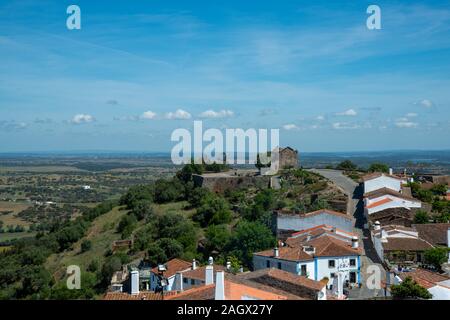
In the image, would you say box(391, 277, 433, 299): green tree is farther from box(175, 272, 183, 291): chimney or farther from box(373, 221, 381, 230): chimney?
box(373, 221, 381, 230): chimney

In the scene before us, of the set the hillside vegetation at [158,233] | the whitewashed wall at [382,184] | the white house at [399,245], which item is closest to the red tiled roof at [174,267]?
the hillside vegetation at [158,233]

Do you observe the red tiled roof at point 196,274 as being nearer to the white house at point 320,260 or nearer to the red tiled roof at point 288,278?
the red tiled roof at point 288,278

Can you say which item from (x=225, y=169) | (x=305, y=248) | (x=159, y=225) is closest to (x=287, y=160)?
(x=225, y=169)

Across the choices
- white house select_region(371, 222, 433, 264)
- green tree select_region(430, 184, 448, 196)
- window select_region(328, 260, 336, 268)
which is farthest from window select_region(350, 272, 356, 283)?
green tree select_region(430, 184, 448, 196)

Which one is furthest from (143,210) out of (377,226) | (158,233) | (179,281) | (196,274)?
(179,281)

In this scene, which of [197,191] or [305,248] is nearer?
[305,248]
